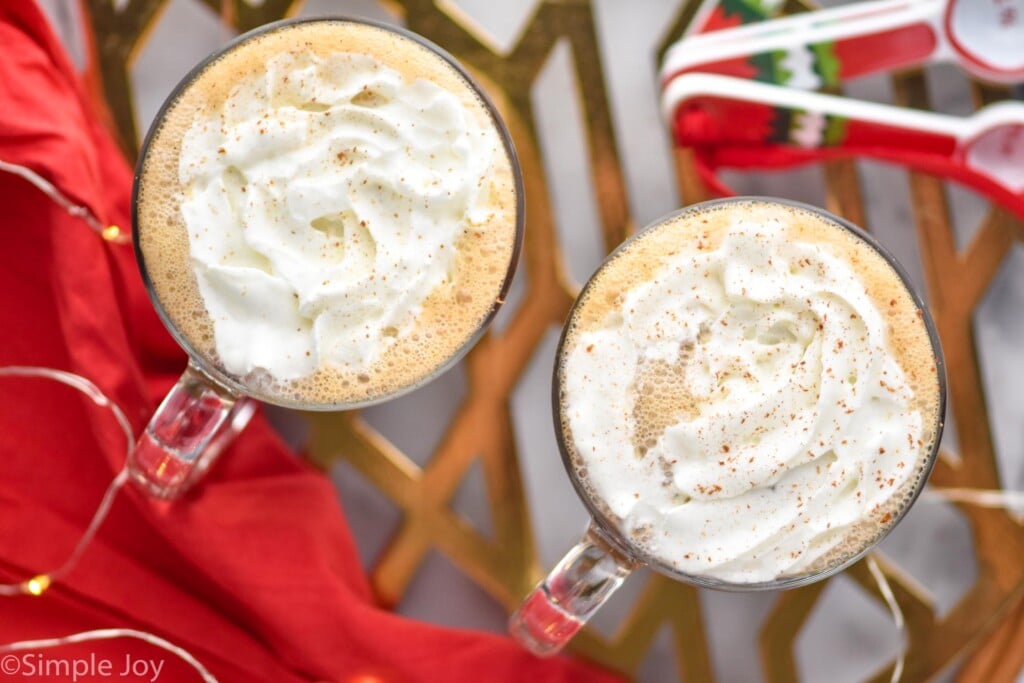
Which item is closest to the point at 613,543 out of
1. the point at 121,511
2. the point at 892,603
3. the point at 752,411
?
the point at 752,411

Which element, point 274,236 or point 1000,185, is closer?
point 274,236

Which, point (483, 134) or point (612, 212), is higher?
point (483, 134)

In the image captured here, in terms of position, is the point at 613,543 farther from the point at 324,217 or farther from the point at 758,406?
the point at 324,217

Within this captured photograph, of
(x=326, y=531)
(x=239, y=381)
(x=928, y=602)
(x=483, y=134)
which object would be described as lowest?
(x=928, y=602)

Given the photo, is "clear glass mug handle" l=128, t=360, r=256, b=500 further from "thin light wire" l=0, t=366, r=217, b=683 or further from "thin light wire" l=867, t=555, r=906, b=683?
"thin light wire" l=867, t=555, r=906, b=683

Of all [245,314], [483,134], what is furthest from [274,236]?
[483,134]

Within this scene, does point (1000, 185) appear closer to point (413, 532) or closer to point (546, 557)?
point (546, 557)
